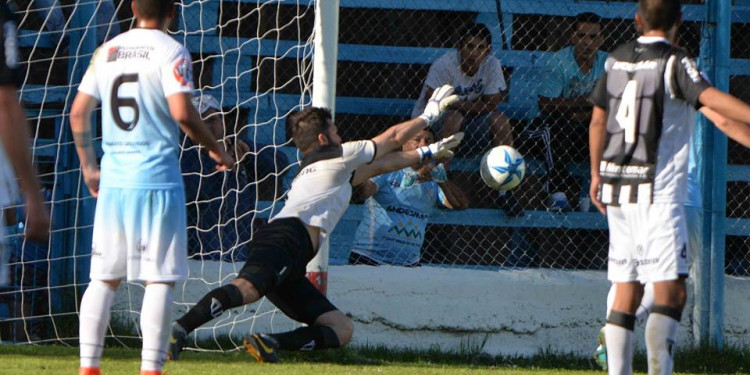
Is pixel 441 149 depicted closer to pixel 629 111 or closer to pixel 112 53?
pixel 629 111

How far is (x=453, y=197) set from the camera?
9.04 meters

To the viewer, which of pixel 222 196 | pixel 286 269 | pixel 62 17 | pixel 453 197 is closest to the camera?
pixel 286 269

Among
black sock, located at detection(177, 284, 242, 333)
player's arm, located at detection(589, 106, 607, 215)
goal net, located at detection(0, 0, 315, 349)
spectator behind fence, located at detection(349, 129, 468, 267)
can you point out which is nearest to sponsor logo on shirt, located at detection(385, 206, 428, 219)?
spectator behind fence, located at detection(349, 129, 468, 267)

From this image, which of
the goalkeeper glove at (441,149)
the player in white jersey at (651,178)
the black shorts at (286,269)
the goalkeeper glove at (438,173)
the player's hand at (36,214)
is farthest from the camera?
the goalkeeper glove at (438,173)

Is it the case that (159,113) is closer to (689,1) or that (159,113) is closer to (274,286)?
(274,286)

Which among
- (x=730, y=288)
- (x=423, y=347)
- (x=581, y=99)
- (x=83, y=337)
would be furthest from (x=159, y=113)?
(x=730, y=288)

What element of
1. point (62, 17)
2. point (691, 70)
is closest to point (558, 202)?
point (62, 17)

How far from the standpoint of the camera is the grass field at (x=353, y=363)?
7.01 m

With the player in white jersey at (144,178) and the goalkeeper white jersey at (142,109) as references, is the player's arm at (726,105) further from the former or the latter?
the goalkeeper white jersey at (142,109)

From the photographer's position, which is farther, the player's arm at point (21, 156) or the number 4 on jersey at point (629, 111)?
the number 4 on jersey at point (629, 111)

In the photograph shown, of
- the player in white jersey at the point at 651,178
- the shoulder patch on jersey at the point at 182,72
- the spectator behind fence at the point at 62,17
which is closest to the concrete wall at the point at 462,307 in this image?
the spectator behind fence at the point at 62,17

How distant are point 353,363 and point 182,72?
3076 millimetres

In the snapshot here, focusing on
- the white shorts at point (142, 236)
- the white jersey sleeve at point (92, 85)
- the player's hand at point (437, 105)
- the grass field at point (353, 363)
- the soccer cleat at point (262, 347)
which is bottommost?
the grass field at point (353, 363)

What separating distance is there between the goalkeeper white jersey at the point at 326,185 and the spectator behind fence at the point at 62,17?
2054 mm
